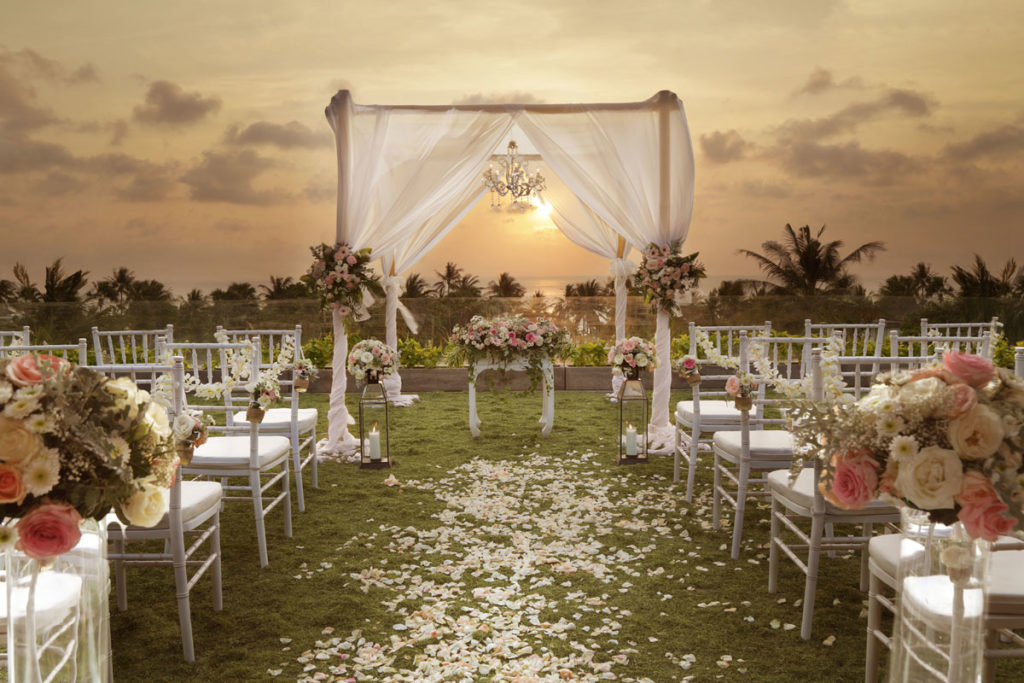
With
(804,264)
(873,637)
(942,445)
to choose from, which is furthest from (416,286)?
(942,445)

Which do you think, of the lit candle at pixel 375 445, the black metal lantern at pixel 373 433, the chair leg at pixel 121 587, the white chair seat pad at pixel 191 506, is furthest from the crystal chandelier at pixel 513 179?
the chair leg at pixel 121 587

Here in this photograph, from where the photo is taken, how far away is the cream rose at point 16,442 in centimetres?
121

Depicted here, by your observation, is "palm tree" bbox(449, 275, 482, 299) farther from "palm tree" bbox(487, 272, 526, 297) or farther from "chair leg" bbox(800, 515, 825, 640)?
"chair leg" bbox(800, 515, 825, 640)

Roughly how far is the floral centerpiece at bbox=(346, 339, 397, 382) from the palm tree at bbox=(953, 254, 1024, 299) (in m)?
10.2

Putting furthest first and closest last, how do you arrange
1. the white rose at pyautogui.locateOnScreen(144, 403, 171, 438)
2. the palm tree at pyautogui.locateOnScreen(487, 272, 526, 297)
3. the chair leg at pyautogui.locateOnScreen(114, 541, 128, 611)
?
the palm tree at pyautogui.locateOnScreen(487, 272, 526, 297) < the chair leg at pyautogui.locateOnScreen(114, 541, 128, 611) < the white rose at pyautogui.locateOnScreen(144, 403, 171, 438)

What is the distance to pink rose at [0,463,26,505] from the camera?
1206 mm

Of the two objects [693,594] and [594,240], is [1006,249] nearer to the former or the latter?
[594,240]

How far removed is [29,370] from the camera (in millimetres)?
1262

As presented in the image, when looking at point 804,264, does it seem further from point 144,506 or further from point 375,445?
point 144,506

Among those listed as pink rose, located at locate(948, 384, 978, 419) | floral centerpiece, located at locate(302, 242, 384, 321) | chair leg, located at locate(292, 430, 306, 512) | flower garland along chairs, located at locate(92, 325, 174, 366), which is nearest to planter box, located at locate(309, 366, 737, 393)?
flower garland along chairs, located at locate(92, 325, 174, 366)

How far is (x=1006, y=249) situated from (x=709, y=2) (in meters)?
7.16

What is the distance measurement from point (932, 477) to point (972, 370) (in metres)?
0.23

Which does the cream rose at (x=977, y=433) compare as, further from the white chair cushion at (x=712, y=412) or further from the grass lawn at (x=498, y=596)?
the white chair cushion at (x=712, y=412)

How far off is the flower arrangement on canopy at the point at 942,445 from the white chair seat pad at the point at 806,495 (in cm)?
94
